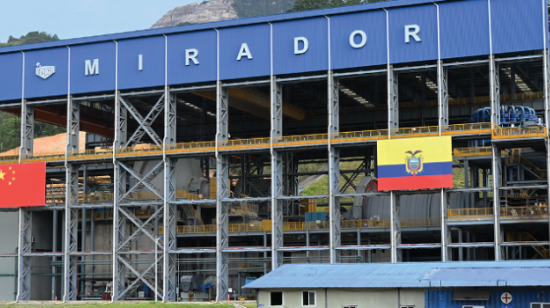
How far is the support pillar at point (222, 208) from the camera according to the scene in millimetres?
83188

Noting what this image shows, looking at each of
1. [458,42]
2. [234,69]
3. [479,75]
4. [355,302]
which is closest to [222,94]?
[234,69]

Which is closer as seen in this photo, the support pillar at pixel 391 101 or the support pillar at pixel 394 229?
the support pillar at pixel 394 229

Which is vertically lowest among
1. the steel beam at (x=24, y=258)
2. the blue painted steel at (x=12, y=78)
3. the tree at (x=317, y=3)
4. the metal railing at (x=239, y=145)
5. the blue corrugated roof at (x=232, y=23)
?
the steel beam at (x=24, y=258)

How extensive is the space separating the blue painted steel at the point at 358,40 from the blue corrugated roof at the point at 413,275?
97.2 feet

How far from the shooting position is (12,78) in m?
95.2

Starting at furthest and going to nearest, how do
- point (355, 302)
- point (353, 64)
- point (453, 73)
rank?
point (453, 73), point (353, 64), point (355, 302)

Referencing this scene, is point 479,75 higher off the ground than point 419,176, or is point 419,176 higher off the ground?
point 479,75

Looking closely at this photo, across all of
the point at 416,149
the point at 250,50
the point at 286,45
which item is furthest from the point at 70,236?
the point at 416,149

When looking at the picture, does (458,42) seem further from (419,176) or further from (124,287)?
(124,287)

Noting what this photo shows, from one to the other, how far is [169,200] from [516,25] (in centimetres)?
4168

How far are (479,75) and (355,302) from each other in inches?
2082

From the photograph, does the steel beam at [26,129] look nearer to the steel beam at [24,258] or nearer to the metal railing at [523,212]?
the steel beam at [24,258]

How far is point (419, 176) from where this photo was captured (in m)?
75.6

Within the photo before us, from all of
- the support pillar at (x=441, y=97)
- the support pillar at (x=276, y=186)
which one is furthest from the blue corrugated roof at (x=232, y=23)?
the support pillar at (x=441, y=97)
